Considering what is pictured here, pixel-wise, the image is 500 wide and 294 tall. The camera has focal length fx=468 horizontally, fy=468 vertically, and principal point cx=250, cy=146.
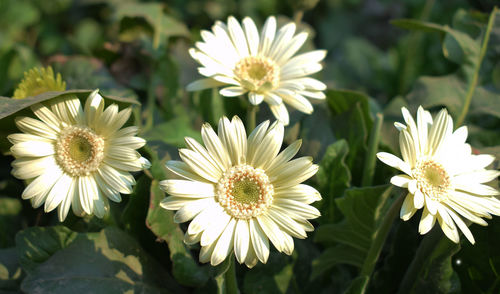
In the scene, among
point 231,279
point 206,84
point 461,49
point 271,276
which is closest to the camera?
point 231,279

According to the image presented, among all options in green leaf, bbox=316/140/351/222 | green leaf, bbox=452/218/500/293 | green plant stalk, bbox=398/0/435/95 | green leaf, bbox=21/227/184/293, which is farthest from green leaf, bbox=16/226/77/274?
green plant stalk, bbox=398/0/435/95

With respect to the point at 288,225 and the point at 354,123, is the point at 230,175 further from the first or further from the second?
the point at 354,123

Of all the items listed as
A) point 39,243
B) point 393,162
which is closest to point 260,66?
point 393,162

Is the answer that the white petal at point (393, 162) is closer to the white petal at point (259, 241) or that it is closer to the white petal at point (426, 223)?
the white petal at point (426, 223)

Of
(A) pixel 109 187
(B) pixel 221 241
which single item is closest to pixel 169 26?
(A) pixel 109 187

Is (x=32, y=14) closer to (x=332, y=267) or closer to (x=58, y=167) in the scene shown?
(x=58, y=167)

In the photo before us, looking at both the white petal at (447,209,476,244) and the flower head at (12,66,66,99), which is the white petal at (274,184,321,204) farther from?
the flower head at (12,66,66,99)
